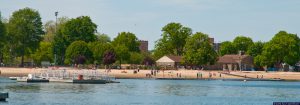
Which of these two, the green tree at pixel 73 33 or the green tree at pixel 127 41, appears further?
the green tree at pixel 127 41

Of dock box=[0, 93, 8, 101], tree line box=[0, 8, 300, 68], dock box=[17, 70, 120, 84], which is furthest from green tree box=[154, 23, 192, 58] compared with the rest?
dock box=[0, 93, 8, 101]

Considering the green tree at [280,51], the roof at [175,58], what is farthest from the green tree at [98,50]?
the green tree at [280,51]

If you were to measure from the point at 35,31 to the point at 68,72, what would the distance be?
5224cm

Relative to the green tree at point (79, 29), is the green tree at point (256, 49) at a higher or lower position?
lower

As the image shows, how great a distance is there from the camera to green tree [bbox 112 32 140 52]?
184 m

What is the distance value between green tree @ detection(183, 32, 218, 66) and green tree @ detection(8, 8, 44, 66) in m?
35.5

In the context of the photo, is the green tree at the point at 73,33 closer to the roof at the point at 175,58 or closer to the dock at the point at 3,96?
the roof at the point at 175,58

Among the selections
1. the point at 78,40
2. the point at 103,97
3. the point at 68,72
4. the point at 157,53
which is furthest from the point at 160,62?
the point at 103,97

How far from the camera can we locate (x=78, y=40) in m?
179

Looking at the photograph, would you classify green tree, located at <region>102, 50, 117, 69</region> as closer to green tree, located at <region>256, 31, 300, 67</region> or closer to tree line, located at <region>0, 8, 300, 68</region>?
tree line, located at <region>0, 8, 300, 68</region>

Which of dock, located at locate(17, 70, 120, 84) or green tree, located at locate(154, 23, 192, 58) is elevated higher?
green tree, located at locate(154, 23, 192, 58)

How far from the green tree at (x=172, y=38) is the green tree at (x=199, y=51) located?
14321 mm

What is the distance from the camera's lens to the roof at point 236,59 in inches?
A: 7298

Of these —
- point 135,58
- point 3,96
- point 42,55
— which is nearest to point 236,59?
point 135,58
